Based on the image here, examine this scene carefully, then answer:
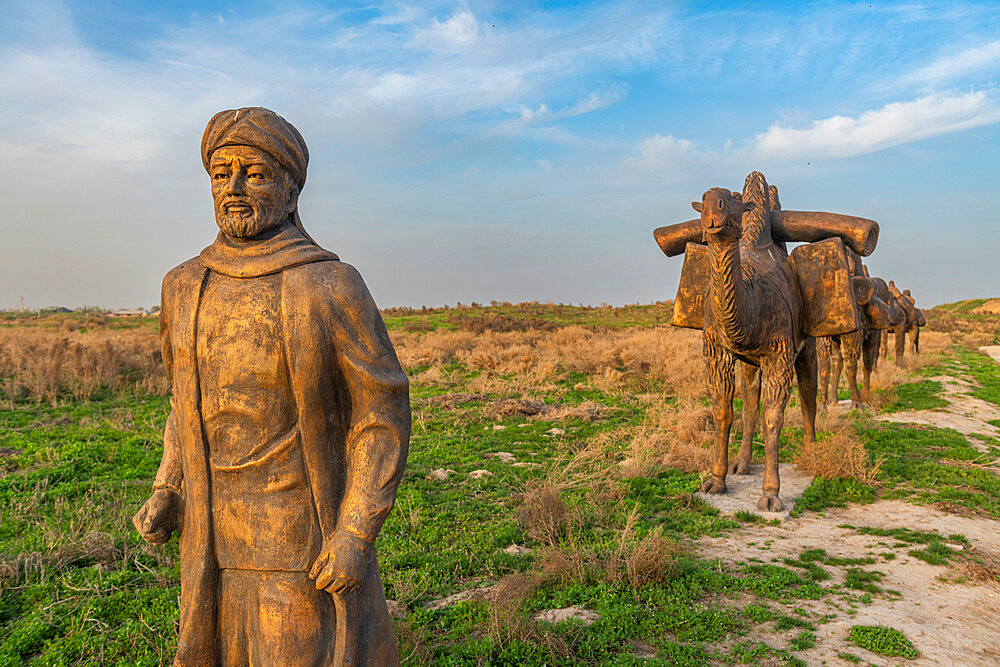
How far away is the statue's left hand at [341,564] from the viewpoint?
1.81 meters

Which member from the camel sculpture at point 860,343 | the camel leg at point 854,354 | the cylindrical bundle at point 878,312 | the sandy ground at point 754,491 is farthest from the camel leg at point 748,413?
the cylindrical bundle at point 878,312

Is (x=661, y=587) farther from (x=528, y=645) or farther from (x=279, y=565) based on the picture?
(x=279, y=565)

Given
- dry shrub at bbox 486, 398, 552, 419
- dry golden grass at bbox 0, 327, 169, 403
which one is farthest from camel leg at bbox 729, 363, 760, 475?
dry golden grass at bbox 0, 327, 169, 403

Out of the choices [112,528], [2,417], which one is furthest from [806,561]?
[2,417]

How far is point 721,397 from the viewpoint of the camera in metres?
6.45

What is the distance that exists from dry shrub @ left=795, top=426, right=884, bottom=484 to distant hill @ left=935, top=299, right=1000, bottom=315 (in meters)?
59.0

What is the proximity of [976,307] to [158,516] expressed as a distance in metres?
74.1

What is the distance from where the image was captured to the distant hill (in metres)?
54.2

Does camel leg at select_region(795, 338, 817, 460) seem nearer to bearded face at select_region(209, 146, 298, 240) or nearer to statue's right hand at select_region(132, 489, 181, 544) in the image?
bearded face at select_region(209, 146, 298, 240)

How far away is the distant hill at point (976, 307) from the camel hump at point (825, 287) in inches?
2367

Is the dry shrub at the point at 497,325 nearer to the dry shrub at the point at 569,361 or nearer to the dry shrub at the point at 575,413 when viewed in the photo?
the dry shrub at the point at 569,361

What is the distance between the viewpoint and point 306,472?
193cm

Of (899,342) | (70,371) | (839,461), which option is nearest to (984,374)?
(899,342)

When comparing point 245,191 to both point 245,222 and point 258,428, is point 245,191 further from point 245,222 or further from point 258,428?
point 258,428
